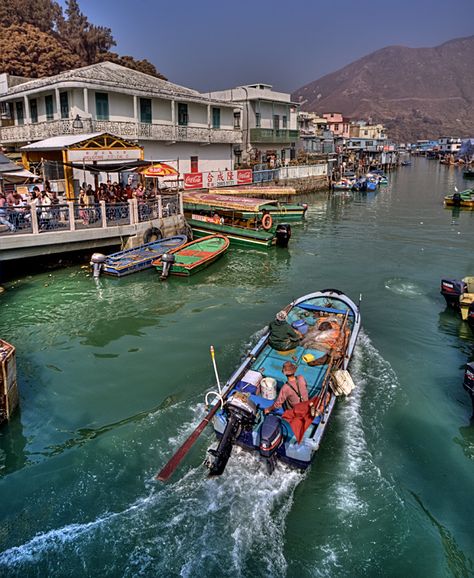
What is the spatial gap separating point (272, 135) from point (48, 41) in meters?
26.3

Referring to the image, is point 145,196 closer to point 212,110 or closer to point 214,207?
point 214,207

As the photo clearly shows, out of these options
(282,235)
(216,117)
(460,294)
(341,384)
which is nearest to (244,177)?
(216,117)

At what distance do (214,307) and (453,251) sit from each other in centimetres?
1635

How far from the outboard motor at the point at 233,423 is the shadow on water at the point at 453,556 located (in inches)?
129

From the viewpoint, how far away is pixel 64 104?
98.2 ft

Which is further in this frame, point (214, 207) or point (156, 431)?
point (214, 207)

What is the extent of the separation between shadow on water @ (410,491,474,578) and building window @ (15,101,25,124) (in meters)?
37.5

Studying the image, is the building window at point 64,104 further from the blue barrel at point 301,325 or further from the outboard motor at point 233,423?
the outboard motor at point 233,423

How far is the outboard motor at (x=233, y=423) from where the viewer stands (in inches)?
287

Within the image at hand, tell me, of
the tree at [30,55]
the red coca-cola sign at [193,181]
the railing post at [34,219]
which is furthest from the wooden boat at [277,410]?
the tree at [30,55]

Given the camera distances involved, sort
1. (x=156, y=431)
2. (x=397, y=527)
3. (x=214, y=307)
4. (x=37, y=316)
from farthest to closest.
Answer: (x=214, y=307), (x=37, y=316), (x=156, y=431), (x=397, y=527)

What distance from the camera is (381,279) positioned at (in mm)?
20094

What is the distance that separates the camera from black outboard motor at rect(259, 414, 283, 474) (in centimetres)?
744

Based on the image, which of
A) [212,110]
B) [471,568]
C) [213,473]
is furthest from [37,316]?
[212,110]
